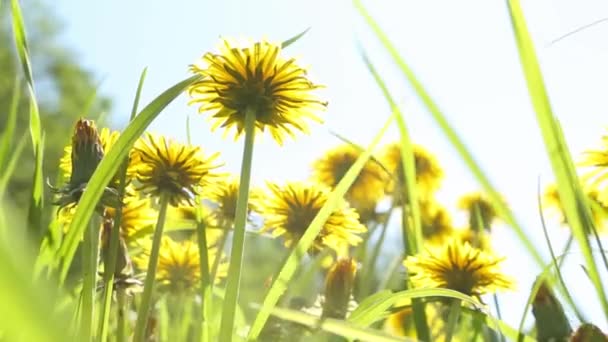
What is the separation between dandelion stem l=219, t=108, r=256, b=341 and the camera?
534 mm

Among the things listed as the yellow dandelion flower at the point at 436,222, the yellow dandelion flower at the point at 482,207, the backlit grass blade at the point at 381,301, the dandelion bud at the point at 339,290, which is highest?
the yellow dandelion flower at the point at 482,207

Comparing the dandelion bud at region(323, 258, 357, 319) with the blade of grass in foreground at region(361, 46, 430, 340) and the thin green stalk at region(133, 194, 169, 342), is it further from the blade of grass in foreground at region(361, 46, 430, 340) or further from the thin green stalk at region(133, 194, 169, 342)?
the thin green stalk at region(133, 194, 169, 342)

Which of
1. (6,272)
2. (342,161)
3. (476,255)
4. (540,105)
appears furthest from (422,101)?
(342,161)

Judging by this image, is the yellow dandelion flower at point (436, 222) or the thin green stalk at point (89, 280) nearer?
the thin green stalk at point (89, 280)

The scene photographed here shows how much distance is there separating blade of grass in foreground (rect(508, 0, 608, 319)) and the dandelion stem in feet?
0.80

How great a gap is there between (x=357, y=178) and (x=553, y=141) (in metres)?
1.50

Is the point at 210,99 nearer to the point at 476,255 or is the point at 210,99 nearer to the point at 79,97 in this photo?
the point at 476,255

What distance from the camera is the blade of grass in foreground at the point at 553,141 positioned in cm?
42

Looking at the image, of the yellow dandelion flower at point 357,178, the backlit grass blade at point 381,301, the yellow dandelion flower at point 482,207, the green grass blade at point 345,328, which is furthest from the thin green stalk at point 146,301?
the yellow dandelion flower at point 482,207

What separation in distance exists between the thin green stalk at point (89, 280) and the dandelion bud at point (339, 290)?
1.04ft

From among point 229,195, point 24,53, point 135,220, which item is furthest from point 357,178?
point 24,53

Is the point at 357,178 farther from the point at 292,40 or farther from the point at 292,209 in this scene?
the point at 292,40

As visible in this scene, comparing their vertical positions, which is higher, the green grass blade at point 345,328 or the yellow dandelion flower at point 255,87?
the yellow dandelion flower at point 255,87

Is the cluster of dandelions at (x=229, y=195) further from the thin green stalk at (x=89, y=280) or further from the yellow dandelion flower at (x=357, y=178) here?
the yellow dandelion flower at (x=357, y=178)
